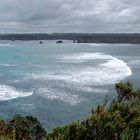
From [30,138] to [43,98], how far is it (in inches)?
1276

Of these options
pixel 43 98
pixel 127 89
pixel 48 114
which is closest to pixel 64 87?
pixel 43 98

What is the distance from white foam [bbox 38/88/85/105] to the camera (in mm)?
62125

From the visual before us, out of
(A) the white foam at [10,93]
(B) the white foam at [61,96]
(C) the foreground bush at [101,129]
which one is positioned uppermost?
(C) the foreground bush at [101,129]

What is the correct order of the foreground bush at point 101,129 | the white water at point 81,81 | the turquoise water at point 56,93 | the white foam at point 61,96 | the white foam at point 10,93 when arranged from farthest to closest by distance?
the white water at point 81,81, the white foam at point 10,93, the white foam at point 61,96, the turquoise water at point 56,93, the foreground bush at point 101,129

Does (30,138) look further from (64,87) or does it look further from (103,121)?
(64,87)

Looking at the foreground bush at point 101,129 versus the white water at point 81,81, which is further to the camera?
the white water at point 81,81

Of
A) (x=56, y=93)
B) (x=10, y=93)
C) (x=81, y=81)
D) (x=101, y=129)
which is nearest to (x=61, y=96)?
(x=56, y=93)

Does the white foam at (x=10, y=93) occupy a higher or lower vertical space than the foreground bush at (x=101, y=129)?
lower

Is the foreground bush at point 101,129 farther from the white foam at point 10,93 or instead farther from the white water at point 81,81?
the white foam at point 10,93

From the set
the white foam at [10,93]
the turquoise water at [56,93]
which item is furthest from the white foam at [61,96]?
the white foam at [10,93]

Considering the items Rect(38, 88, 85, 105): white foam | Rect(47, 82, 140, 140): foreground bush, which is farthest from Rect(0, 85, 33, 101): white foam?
Rect(47, 82, 140, 140): foreground bush

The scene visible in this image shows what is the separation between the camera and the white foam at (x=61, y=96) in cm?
6212

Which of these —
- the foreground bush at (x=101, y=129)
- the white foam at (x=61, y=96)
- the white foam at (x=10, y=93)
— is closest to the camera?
the foreground bush at (x=101, y=129)

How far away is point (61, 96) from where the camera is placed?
6500 centimetres
